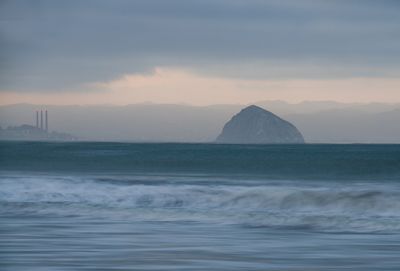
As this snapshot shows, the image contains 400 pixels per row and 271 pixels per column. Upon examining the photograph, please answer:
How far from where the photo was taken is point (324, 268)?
383 inches

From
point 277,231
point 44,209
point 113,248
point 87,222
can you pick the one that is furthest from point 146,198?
point 113,248

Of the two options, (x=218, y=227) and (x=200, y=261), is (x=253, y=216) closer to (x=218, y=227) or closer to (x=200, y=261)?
(x=218, y=227)

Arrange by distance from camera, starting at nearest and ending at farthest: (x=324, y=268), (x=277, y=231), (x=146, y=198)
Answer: (x=324, y=268), (x=277, y=231), (x=146, y=198)

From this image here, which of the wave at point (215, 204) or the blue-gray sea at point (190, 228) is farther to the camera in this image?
the wave at point (215, 204)

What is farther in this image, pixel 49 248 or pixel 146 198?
pixel 146 198

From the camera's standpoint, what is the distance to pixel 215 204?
21.8m

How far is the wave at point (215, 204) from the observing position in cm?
1678

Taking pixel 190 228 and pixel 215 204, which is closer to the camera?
pixel 190 228

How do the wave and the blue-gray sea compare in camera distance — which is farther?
the wave

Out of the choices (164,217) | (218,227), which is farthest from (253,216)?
(218,227)

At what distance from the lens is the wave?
1678cm

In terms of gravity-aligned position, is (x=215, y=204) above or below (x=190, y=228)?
below

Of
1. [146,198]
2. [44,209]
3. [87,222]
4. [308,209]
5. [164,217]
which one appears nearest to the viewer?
[87,222]

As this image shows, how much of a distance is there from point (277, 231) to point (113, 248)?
3.72 metres
